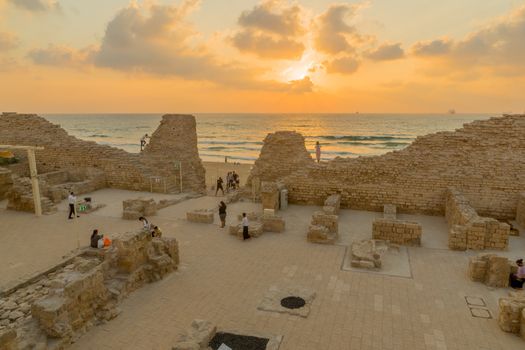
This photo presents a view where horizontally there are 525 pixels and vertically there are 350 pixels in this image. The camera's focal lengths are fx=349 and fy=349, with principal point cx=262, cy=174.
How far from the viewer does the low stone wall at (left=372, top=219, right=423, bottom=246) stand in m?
12.0

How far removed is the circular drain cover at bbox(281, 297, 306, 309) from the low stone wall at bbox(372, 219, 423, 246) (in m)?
4.98

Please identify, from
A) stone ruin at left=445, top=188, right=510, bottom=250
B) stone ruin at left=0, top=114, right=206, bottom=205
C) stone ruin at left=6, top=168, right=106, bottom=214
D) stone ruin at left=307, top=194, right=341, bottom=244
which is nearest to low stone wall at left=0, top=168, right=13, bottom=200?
stone ruin at left=0, top=114, right=206, bottom=205

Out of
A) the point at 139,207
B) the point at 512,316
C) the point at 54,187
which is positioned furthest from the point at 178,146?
the point at 512,316

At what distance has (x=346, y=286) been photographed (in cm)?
927

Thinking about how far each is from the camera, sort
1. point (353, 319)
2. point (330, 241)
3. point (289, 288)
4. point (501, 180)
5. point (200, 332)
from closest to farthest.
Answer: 1. point (200, 332)
2. point (353, 319)
3. point (289, 288)
4. point (330, 241)
5. point (501, 180)

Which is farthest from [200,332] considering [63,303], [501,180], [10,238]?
[501,180]

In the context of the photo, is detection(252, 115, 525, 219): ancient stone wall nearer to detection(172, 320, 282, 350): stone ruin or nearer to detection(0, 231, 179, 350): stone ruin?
detection(0, 231, 179, 350): stone ruin

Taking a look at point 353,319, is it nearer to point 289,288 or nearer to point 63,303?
point 289,288

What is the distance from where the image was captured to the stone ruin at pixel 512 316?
7191 mm

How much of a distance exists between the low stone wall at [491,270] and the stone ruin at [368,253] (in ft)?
8.10

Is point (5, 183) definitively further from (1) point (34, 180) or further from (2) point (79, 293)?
(2) point (79, 293)

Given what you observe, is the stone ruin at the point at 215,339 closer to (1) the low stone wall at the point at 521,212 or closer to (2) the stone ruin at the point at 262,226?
(2) the stone ruin at the point at 262,226

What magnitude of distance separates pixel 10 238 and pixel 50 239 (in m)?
1.42

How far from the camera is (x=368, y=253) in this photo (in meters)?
10.8
